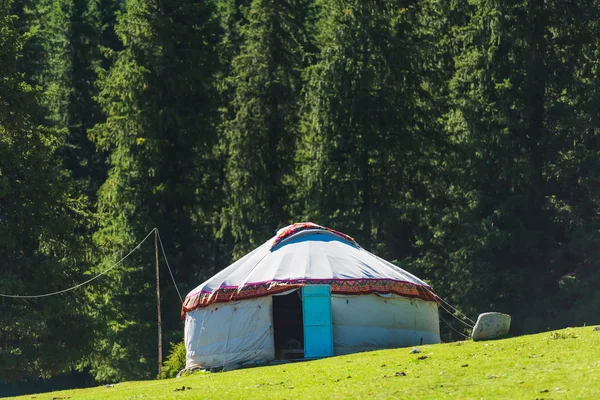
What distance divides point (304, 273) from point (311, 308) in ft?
3.11

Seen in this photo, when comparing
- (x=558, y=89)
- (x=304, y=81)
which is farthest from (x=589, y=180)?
(x=304, y=81)

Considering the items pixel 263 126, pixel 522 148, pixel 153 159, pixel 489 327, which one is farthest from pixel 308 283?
pixel 263 126

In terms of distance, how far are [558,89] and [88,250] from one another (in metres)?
17.8

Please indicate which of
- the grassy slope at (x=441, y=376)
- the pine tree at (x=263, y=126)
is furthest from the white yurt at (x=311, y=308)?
the pine tree at (x=263, y=126)

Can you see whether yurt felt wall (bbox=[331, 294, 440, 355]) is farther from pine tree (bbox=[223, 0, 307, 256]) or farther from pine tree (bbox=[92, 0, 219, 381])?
pine tree (bbox=[223, 0, 307, 256])

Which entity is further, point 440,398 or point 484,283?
point 484,283

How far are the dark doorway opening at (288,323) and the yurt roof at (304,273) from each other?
4.87ft

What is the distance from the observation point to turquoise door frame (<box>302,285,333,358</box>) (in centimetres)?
2734

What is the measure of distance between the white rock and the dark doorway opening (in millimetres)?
7254

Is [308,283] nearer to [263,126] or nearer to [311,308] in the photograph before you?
[311,308]

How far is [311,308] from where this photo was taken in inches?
1084

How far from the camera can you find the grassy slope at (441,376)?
1678 cm

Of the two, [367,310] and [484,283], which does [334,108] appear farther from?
[367,310]

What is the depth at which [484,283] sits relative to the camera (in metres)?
39.8
